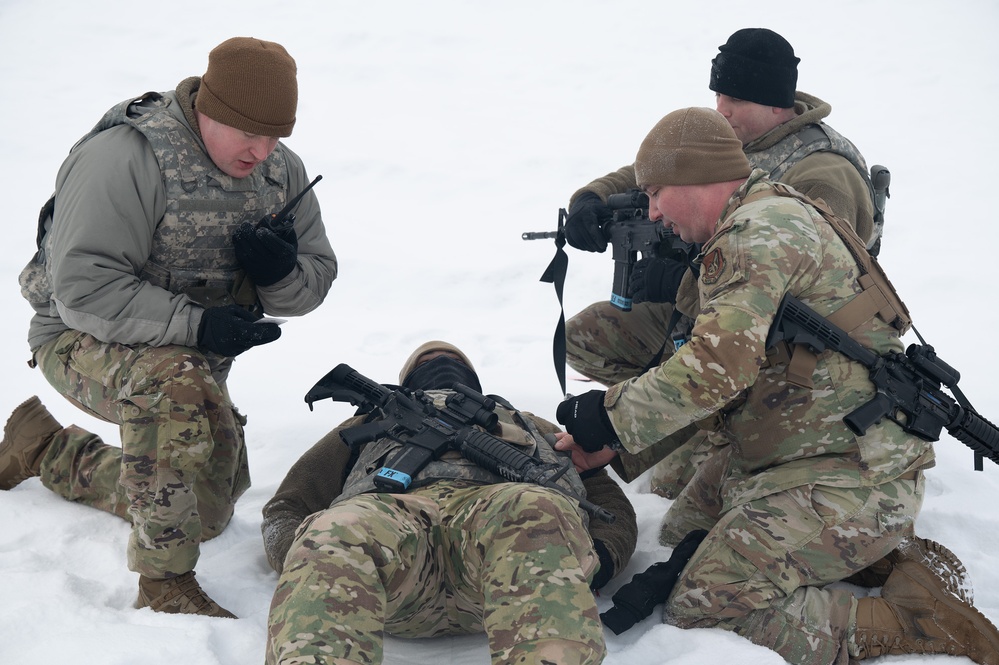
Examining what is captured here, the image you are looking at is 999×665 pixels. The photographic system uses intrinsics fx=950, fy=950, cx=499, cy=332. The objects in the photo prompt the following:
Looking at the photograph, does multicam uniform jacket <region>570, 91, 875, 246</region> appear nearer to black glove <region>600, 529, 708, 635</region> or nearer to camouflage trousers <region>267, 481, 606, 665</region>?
black glove <region>600, 529, 708, 635</region>

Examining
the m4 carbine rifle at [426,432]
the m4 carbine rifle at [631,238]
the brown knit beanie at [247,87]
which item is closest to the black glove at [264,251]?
the brown knit beanie at [247,87]

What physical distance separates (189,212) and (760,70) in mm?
2560

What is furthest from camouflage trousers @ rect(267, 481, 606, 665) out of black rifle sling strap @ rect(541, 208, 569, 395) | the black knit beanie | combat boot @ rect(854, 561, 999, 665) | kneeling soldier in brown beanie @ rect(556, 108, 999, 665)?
the black knit beanie

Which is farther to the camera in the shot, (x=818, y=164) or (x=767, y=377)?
(x=818, y=164)

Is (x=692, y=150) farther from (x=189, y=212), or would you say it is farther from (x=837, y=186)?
(x=189, y=212)

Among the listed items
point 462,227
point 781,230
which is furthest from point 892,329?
point 462,227

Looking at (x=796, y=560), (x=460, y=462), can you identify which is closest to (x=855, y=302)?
(x=796, y=560)

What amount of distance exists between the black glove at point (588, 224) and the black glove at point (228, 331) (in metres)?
1.67

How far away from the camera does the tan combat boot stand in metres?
3.27

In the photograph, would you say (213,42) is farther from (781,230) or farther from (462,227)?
(781,230)

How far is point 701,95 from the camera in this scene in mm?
10531

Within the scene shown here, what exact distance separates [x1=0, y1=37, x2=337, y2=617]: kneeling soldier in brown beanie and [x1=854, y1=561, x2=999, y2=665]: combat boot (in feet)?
7.18

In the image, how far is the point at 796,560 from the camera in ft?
10.6

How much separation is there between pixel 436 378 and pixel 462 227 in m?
5.00
